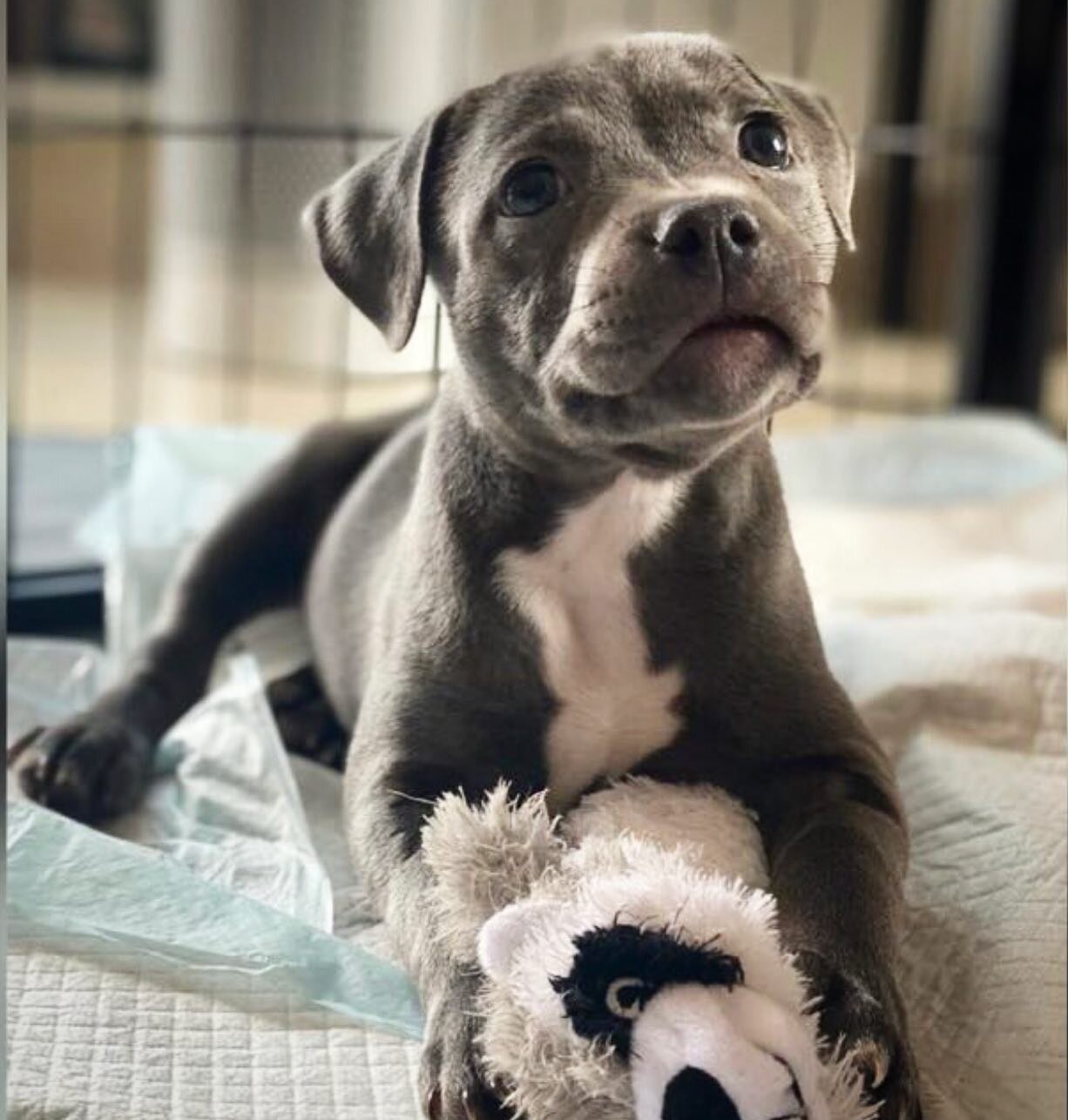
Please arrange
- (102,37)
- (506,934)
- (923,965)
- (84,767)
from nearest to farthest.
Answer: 1. (506,934)
2. (923,965)
3. (84,767)
4. (102,37)

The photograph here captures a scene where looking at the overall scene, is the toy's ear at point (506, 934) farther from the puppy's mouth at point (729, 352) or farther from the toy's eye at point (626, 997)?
the puppy's mouth at point (729, 352)

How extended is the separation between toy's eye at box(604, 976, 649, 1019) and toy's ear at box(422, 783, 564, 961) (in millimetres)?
124

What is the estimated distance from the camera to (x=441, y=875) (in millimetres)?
1147

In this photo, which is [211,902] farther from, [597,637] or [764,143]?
[764,143]

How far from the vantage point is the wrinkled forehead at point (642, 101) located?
1.07 metres

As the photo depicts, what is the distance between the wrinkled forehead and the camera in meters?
1.07

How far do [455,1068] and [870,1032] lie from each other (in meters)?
0.23

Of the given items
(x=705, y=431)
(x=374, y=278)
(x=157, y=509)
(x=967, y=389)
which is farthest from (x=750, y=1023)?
(x=967, y=389)

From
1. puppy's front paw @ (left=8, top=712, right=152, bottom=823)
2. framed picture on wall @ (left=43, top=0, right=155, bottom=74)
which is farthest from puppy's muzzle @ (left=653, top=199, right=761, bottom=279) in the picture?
framed picture on wall @ (left=43, top=0, right=155, bottom=74)

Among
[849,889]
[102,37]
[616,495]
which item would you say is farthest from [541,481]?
[102,37]

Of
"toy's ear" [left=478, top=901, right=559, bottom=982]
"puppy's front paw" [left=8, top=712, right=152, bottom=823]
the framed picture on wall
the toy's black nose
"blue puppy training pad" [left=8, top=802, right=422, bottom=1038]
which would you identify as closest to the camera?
the toy's black nose

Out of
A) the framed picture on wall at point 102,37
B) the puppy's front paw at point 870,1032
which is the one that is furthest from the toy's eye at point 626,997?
the framed picture on wall at point 102,37

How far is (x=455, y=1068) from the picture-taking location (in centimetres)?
104

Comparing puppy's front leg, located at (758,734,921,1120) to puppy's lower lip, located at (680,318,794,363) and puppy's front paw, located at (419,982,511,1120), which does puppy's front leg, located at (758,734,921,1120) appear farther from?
puppy's lower lip, located at (680,318,794,363)
